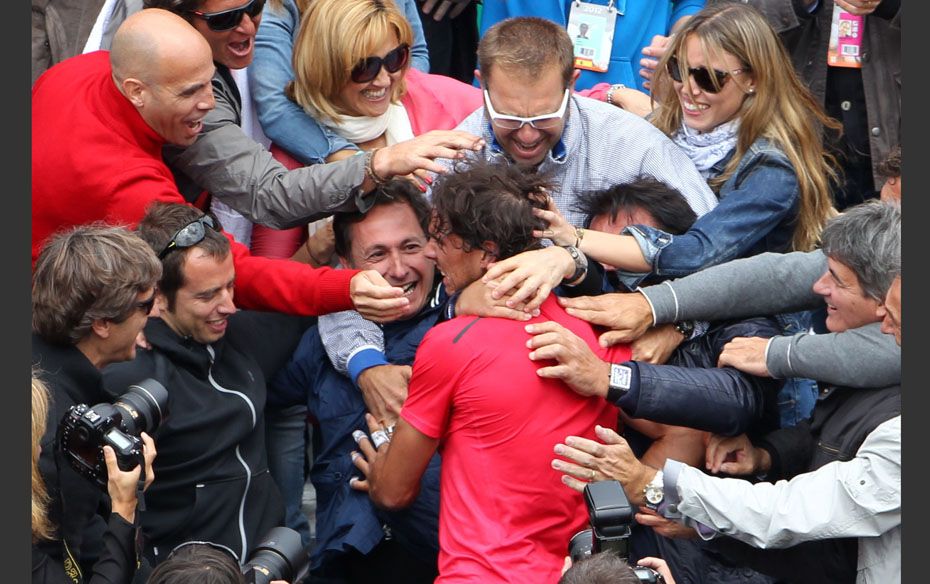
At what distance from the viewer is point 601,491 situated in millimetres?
3719

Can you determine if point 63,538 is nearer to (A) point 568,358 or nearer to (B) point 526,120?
(A) point 568,358

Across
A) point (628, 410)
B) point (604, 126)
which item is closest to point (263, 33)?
point (604, 126)

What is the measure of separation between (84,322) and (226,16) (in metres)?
1.40

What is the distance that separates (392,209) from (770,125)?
136 centimetres

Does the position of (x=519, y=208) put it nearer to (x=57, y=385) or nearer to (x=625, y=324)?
(x=625, y=324)

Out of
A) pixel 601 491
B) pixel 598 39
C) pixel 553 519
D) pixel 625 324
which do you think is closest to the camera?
pixel 601 491

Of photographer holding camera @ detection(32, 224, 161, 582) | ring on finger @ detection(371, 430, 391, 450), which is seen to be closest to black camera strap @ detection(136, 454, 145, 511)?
photographer holding camera @ detection(32, 224, 161, 582)

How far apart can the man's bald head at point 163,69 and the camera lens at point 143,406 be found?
103 centimetres

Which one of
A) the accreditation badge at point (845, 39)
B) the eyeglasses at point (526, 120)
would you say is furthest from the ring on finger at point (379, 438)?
the accreditation badge at point (845, 39)

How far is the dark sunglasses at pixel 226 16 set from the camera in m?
4.93

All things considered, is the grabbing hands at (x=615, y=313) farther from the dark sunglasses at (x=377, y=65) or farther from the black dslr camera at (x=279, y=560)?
the dark sunglasses at (x=377, y=65)

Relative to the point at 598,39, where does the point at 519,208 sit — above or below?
above

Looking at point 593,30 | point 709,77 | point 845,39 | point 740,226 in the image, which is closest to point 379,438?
point 740,226

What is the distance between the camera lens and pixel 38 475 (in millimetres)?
3652
